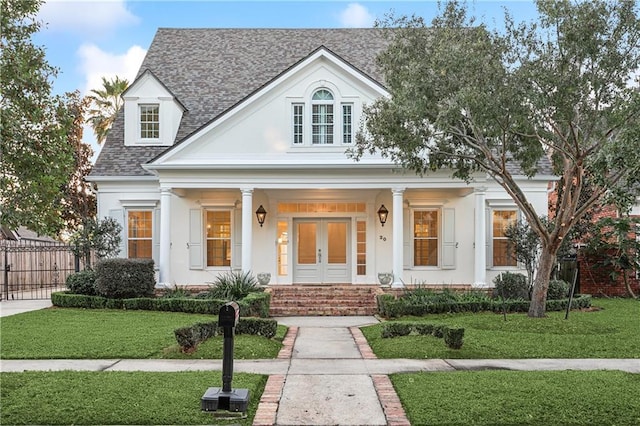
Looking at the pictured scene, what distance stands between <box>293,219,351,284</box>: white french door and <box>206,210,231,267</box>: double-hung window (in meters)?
2.20

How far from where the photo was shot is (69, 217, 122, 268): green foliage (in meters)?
17.7

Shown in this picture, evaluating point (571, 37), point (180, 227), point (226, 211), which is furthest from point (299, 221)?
point (571, 37)

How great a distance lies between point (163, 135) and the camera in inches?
775

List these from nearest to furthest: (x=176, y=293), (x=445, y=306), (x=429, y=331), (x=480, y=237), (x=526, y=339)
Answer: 1. (x=429, y=331)
2. (x=526, y=339)
3. (x=445, y=306)
4. (x=176, y=293)
5. (x=480, y=237)

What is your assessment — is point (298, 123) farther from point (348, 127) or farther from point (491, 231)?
point (491, 231)

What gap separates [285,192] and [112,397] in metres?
12.8

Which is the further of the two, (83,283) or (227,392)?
(83,283)

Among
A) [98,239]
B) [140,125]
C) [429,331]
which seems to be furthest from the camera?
[140,125]

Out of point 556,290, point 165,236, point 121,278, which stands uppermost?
point 165,236

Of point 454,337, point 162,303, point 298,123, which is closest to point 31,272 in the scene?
point 162,303

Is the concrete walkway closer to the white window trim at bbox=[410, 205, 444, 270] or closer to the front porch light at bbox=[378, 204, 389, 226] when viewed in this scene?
the front porch light at bbox=[378, 204, 389, 226]

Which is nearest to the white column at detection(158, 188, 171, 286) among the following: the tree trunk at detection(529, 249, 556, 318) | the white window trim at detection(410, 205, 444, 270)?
the white window trim at detection(410, 205, 444, 270)

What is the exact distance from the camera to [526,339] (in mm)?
10672

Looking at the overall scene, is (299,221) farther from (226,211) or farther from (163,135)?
(163,135)
